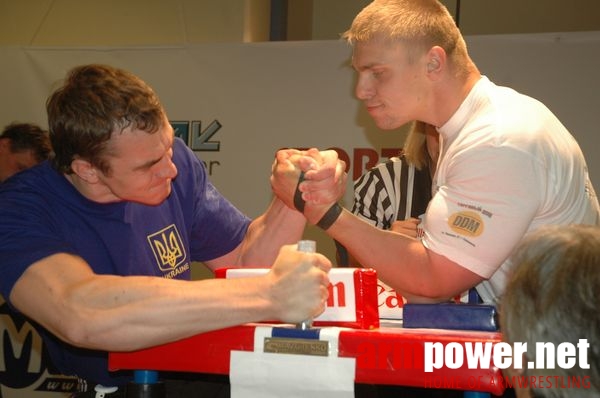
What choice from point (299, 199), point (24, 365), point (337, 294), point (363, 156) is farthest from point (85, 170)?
point (24, 365)

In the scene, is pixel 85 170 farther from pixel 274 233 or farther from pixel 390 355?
pixel 390 355

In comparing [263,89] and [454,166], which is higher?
[263,89]

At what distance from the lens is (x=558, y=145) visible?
1970 millimetres

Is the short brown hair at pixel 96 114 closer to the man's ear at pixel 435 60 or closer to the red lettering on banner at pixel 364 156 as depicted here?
the man's ear at pixel 435 60

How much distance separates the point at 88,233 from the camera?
2.15 metres

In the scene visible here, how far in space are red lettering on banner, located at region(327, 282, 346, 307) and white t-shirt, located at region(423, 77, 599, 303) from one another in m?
0.34

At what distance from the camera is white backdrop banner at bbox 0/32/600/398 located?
159 inches

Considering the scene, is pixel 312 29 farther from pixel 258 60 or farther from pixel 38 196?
pixel 38 196

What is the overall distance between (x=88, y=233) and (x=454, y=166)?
970 mm

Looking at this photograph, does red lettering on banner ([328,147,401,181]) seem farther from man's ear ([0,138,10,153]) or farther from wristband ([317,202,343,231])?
wristband ([317,202,343,231])

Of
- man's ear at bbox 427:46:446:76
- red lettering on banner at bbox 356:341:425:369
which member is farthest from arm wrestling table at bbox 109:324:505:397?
man's ear at bbox 427:46:446:76

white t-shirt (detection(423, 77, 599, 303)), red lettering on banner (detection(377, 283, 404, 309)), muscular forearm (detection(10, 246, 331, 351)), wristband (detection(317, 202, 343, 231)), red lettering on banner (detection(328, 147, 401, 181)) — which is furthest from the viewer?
red lettering on banner (detection(328, 147, 401, 181))

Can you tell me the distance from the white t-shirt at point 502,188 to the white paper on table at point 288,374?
51cm

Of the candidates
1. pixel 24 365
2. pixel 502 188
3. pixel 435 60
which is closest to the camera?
pixel 502 188
